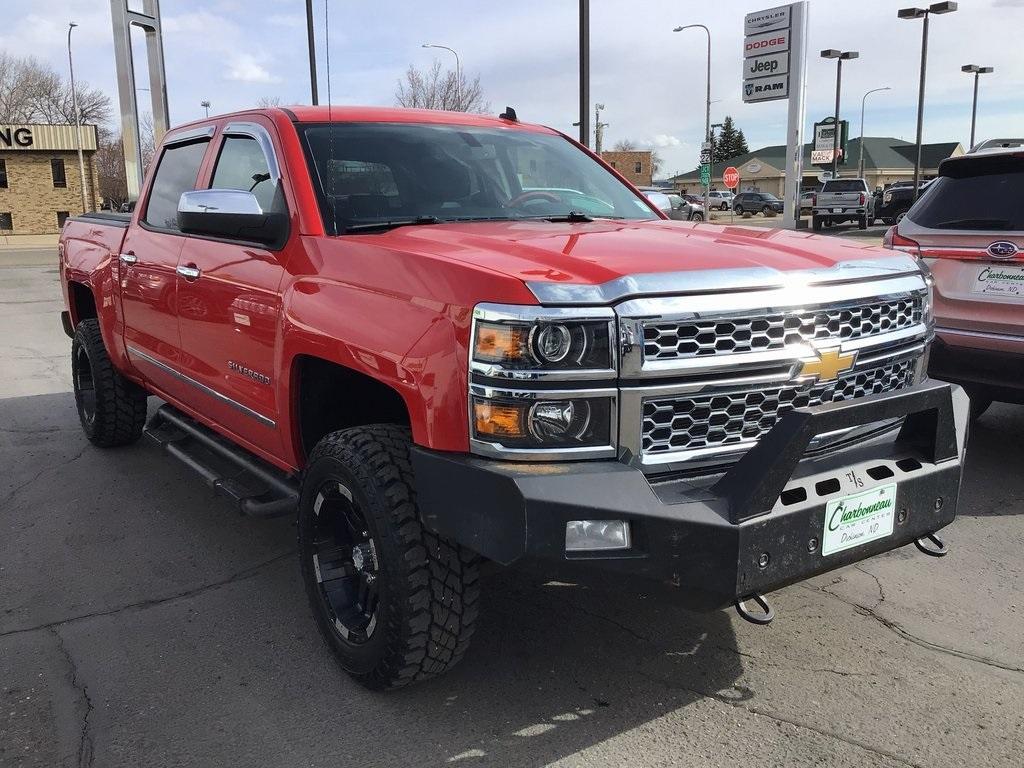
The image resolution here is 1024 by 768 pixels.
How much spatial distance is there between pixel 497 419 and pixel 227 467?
2.24 meters

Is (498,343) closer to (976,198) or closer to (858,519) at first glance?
(858,519)

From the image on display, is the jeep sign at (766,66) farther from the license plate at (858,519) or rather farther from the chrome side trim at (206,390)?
the license plate at (858,519)

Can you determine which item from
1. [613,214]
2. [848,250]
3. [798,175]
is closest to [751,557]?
[848,250]

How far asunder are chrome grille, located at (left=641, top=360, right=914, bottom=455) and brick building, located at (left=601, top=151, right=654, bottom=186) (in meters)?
101

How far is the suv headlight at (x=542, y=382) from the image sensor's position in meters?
2.35

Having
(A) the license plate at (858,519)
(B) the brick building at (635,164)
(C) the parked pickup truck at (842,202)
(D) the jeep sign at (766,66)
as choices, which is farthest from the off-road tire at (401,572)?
(B) the brick building at (635,164)

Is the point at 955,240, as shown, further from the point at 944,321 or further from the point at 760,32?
the point at 760,32

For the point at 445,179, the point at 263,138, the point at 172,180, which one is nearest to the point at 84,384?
the point at 172,180

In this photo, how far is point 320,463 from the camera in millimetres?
2971

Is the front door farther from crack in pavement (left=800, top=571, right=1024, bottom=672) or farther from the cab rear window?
the cab rear window

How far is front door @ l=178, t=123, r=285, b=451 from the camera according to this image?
11.2 feet

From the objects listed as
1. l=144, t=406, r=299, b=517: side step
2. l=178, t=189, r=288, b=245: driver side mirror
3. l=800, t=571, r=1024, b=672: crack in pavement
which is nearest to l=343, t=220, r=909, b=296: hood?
l=178, t=189, r=288, b=245: driver side mirror

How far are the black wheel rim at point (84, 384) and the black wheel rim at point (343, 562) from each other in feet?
11.2

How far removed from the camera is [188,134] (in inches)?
184
